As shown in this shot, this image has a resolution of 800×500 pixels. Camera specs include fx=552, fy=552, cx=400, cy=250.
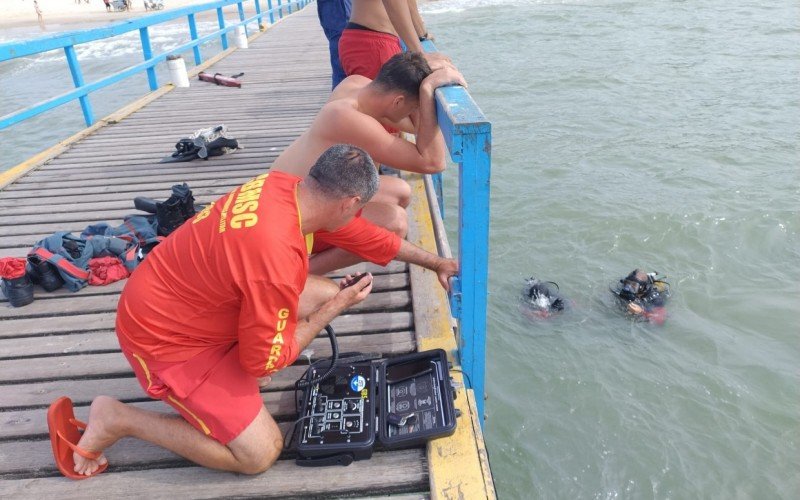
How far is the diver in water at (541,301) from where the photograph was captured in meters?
4.96

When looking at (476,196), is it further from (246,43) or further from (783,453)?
(246,43)

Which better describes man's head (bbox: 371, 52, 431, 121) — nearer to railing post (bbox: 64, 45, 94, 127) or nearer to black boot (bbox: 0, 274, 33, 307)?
black boot (bbox: 0, 274, 33, 307)

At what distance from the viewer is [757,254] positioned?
5941 mm

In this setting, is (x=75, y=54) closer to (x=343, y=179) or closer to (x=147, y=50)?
(x=147, y=50)

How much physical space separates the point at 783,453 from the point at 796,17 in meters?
17.6

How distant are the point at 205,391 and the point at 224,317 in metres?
0.30

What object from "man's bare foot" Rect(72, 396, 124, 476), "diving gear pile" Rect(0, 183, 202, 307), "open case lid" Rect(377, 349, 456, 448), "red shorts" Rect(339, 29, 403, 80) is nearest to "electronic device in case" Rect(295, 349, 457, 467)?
"open case lid" Rect(377, 349, 456, 448)

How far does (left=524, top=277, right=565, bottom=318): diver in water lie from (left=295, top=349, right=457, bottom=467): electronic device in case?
2.75 metres

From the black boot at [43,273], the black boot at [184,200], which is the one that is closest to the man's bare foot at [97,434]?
the black boot at [43,273]

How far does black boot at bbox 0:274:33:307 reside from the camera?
3.26 metres

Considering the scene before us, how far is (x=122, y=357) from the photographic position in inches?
113

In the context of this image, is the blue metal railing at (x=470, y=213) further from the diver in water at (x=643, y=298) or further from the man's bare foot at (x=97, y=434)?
the diver in water at (x=643, y=298)

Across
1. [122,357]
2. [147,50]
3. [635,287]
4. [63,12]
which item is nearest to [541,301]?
[635,287]

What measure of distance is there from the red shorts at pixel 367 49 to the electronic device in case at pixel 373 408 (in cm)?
231
